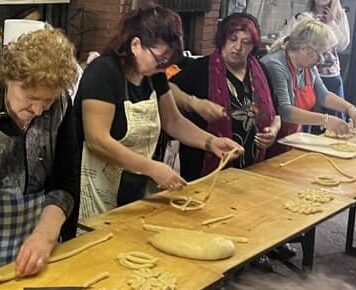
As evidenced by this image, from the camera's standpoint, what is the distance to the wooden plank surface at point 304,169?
7.75 feet

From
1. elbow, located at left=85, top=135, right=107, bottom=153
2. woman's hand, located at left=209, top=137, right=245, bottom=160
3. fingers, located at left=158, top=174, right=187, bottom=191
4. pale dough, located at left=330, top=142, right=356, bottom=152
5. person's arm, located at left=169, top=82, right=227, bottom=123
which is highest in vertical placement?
person's arm, located at left=169, top=82, right=227, bottom=123

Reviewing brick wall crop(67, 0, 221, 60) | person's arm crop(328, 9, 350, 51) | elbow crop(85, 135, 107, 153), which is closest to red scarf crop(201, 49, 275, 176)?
elbow crop(85, 135, 107, 153)

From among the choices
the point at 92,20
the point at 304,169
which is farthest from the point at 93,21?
the point at 304,169

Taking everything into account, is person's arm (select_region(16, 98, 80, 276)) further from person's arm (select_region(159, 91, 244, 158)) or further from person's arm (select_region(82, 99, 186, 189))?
person's arm (select_region(159, 91, 244, 158))

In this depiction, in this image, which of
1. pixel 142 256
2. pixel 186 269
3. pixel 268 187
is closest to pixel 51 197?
pixel 142 256

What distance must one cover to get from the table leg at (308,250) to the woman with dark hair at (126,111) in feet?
3.75

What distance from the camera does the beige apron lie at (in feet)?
6.79

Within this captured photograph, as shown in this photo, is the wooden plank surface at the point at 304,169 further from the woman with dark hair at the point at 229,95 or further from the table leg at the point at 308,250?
the table leg at the point at 308,250

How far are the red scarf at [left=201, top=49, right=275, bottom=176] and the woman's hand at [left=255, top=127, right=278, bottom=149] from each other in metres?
0.05

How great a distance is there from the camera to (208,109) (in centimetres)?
251

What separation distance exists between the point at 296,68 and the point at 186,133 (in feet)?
2.99

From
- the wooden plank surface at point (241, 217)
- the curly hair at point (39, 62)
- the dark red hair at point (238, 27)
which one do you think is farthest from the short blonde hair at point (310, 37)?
the curly hair at point (39, 62)

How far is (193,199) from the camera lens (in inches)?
79.8

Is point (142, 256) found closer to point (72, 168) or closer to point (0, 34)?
point (72, 168)
